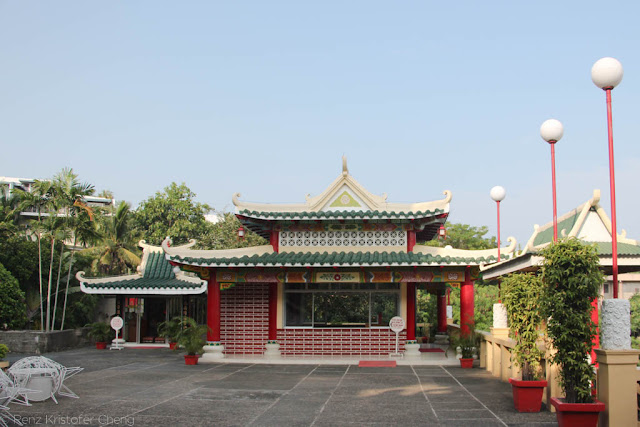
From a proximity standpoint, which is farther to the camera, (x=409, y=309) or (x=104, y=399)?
(x=409, y=309)

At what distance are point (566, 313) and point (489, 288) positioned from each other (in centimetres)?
2263

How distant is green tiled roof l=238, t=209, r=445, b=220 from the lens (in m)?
17.1

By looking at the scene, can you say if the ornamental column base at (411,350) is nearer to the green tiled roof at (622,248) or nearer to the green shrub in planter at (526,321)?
the green tiled roof at (622,248)

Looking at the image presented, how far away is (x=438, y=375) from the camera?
46.3 feet

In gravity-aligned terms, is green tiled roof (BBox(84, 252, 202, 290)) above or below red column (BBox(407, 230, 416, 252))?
below

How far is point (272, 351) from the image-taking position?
17.6m

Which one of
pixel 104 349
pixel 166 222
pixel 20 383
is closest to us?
pixel 20 383

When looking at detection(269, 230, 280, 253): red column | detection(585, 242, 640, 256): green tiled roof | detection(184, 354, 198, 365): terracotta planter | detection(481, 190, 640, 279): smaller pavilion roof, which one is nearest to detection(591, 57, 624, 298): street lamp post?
detection(481, 190, 640, 279): smaller pavilion roof

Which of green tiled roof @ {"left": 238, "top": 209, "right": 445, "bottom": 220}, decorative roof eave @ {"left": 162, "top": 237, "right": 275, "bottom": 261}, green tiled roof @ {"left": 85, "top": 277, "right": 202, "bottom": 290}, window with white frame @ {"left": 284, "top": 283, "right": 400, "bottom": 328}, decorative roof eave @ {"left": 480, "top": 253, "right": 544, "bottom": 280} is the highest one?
green tiled roof @ {"left": 238, "top": 209, "right": 445, "bottom": 220}

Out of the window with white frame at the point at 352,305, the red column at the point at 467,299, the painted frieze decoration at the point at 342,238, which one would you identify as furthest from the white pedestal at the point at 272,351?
the red column at the point at 467,299

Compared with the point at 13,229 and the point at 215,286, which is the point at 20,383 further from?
the point at 13,229

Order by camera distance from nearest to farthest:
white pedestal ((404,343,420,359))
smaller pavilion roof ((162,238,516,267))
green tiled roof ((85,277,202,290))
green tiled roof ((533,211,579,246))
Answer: green tiled roof ((533,211,579,246)) < smaller pavilion roof ((162,238,516,267)) < white pedestal ((404,343,420,359)) < green tiled roof ((85,277,202,290))

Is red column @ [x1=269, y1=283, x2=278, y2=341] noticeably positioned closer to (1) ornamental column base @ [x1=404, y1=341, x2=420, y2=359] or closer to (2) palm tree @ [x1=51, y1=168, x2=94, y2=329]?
(1) ornamental column base @ [x1=404, y1=341, x2=420, y2=359]

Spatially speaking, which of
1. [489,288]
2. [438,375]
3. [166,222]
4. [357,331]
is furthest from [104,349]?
[166,222]
